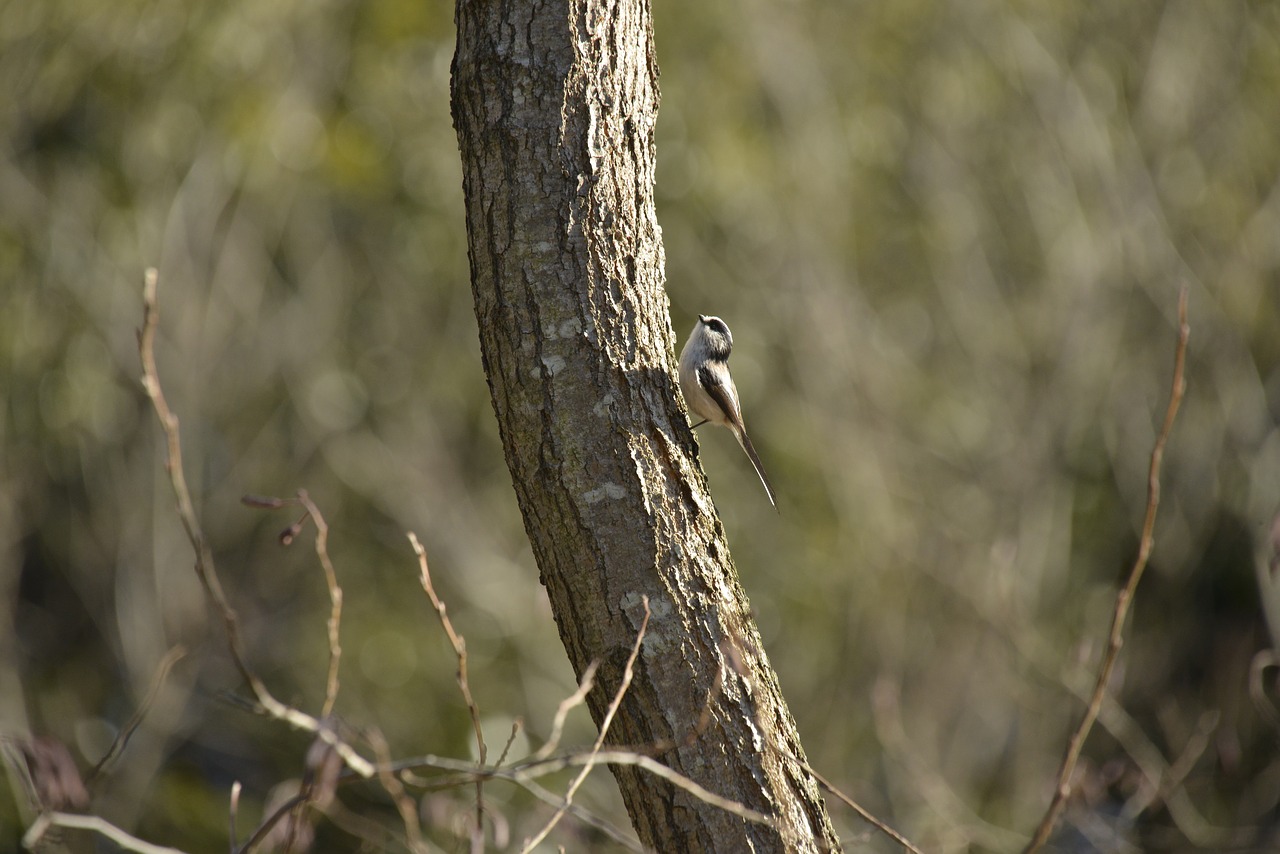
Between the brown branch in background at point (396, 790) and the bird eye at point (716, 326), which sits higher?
the bird eye at point (716, 326)

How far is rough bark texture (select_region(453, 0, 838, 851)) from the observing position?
2.20 metres

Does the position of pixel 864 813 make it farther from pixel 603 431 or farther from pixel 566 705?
pixel 603 431

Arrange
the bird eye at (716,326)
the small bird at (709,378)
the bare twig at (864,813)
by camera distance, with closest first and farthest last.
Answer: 1. the bare twig at (864,813)
2. the small bird at (709,378)
3. the bird eye at (716,326)

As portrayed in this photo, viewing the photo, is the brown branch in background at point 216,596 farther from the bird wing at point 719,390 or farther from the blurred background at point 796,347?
the blurred background at point 796,347

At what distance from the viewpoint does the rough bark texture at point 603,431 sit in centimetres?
220

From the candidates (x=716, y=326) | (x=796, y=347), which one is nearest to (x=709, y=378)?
(x=716, y=326)

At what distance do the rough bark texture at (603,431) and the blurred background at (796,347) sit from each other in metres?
5.04

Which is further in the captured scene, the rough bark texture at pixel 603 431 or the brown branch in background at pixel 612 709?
the rough bark texture at pixel 603 431

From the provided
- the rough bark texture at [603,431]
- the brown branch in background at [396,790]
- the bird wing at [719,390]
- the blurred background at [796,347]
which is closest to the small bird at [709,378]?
Answer: the bird wing at [719,390]

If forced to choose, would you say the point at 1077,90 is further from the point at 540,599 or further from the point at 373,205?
the point at 540,599

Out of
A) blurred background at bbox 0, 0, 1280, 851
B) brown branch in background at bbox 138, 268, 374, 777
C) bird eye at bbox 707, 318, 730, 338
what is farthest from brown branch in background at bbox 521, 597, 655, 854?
blurred background at bbox 0, 0, 1280, 851

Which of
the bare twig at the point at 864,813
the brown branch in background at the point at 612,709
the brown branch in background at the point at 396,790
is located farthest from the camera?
the bare twig at the point at 864,813

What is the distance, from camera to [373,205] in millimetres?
9258

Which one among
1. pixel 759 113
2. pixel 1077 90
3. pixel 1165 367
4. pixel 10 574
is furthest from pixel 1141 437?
pixel 10 574
